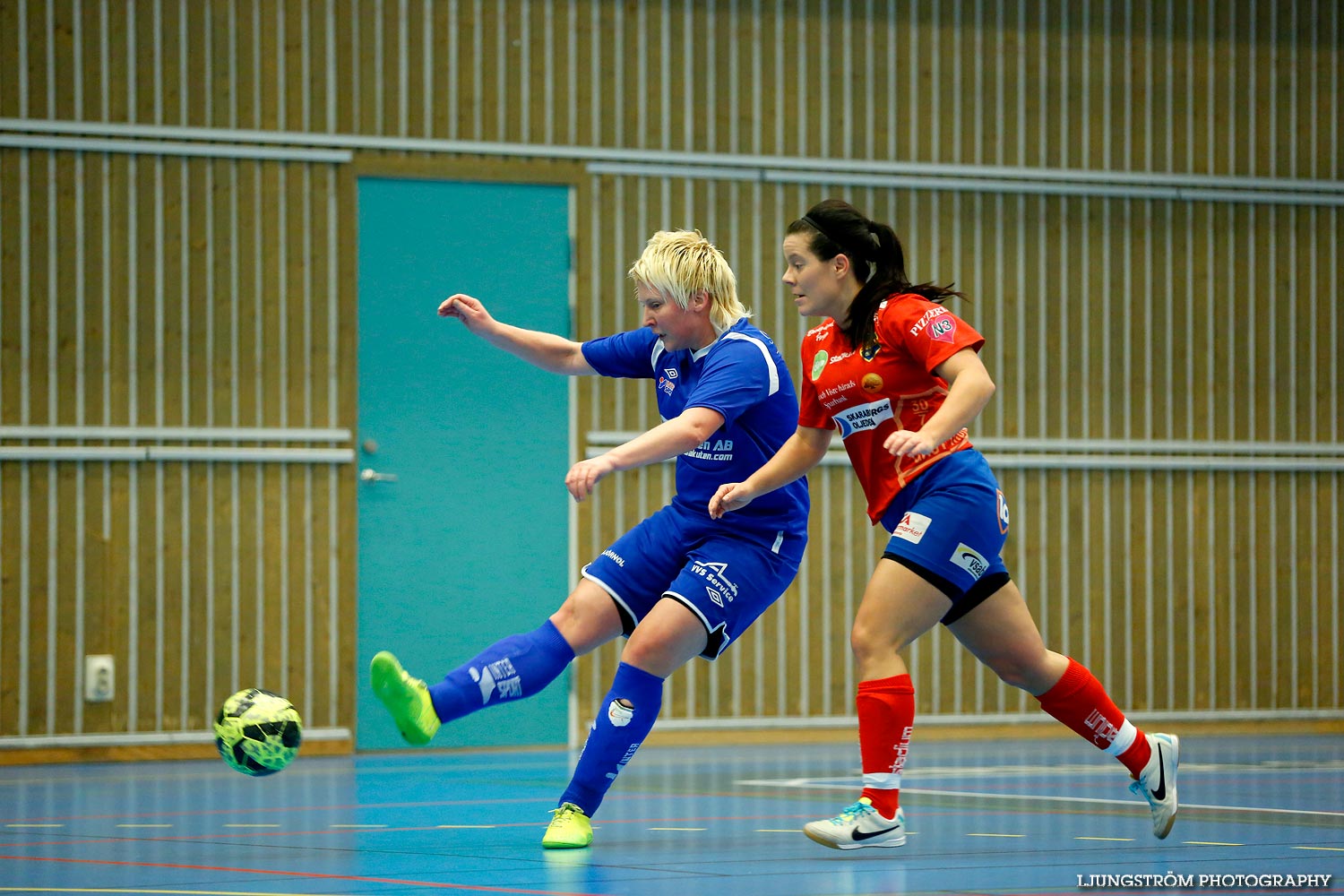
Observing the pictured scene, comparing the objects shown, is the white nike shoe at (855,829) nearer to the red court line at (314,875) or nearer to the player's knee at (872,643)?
the player's knee at (872,643)

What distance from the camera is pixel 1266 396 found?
11992 millimetres

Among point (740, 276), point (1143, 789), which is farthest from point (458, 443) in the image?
point (1143, 789)

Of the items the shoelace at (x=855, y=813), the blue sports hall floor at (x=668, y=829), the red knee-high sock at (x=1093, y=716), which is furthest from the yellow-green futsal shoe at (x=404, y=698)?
the red knee-high sock at (x=1093, y=716)

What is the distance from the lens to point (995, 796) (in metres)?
6.68

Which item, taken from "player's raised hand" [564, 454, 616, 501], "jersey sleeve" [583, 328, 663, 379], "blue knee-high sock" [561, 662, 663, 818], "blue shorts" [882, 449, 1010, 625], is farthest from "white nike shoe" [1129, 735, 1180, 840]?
"jersey sleeve" [583, 328, 663, 379]

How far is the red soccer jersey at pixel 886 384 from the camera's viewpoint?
171 inches

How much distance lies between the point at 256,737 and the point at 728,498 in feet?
5.57

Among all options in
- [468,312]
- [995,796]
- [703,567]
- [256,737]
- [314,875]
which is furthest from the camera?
[995,796]

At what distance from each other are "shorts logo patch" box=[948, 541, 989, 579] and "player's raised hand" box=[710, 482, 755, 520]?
0.63m

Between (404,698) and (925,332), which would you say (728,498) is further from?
(404,698)

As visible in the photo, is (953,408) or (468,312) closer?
(953,408)

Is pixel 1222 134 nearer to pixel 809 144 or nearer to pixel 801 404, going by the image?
pixel 809 144

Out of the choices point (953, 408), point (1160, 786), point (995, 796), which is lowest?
point (995, 796)

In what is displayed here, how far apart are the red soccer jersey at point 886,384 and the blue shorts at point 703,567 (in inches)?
15.7
